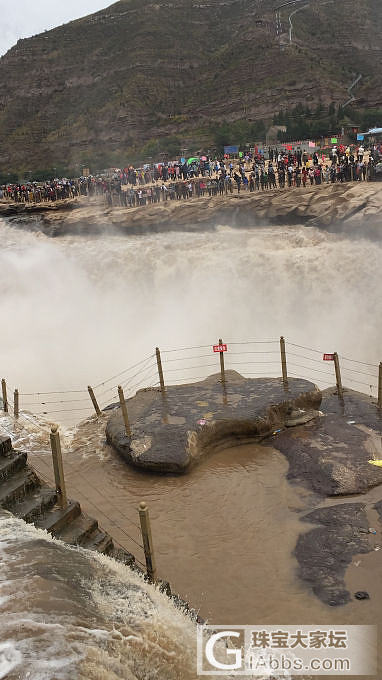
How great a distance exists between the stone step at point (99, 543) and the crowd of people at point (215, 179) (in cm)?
1699

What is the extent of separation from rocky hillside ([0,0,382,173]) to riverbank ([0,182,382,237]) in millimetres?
21818

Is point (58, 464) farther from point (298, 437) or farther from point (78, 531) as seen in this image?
point (298, 437)

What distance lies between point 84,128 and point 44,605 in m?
58.4

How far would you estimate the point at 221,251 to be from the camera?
19906mm

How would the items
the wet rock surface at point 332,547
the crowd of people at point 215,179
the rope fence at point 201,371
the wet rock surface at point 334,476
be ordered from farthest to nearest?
the crowd of people at point 215,179 < the rope fence at point 201,371 < the wet rock surface at point 334,476 < the wet rock surface at point 332,547

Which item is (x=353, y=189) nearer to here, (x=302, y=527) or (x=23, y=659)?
(x=302, y=527)

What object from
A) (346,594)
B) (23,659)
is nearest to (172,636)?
(23,659)

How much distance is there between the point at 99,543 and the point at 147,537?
68cm

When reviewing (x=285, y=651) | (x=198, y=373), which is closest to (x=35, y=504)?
(x=285, y=651)

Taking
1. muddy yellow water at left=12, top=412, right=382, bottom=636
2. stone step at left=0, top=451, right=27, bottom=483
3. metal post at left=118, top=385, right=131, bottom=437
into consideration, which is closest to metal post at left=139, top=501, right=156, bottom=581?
muddy yellow water at left=12, top=412, right=382, bottom=636

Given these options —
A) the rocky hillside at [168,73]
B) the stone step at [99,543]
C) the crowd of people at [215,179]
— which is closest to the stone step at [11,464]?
the stone step at [99,543]

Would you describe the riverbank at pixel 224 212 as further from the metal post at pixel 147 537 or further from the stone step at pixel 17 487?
the stone step at pixel 17 487

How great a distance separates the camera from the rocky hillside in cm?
5069

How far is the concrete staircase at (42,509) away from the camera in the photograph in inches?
238
